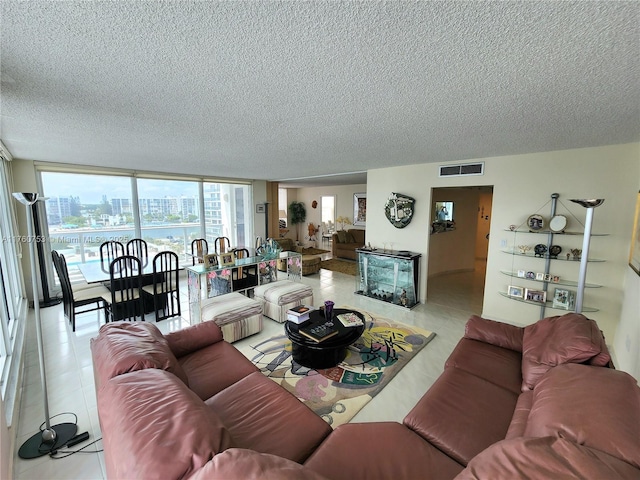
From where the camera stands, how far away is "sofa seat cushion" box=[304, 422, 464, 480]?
1.24 m

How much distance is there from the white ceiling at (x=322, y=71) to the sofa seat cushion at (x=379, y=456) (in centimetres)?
193

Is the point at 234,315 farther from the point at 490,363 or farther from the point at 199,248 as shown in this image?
the point at 199,248

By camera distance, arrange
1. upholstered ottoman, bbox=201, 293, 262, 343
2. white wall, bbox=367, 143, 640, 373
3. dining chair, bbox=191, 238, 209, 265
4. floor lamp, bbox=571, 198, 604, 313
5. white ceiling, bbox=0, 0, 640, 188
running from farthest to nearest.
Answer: dining chair, bbox=191, 238, 209, 265
upholstered ottoman, bbox=201, 293, 262, 343
white wall, bbox=367, 143, 640, 373
floor lamp, bbox=571, 198, 604, 313
white ceiling, bbox=0, 0, 640, 188

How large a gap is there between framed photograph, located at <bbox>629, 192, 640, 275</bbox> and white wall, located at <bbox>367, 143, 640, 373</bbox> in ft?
0.59

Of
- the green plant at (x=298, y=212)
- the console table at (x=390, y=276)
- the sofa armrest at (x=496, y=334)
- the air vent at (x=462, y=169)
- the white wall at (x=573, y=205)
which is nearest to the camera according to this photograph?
the sofa armrest at (x=496, y=334)

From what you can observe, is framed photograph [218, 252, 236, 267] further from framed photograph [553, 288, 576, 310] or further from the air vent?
framed photograph [553, 288, 576, 310]

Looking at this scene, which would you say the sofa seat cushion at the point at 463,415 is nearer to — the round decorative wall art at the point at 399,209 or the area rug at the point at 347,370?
the area rug at the point at 347,370

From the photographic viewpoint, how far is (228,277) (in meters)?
3.84

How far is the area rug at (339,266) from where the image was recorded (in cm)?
706

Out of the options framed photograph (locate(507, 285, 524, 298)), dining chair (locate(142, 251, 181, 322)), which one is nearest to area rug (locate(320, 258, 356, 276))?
framed photograph (locate(507, 285, 524, 298))

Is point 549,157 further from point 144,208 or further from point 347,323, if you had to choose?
point 144,208

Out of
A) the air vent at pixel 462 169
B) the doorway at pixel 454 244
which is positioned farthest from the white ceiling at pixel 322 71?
the doorway at pixel 454 244

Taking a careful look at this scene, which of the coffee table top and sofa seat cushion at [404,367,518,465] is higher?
sofa seat cushion at [404,367,518,465]

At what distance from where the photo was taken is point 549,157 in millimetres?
3445
